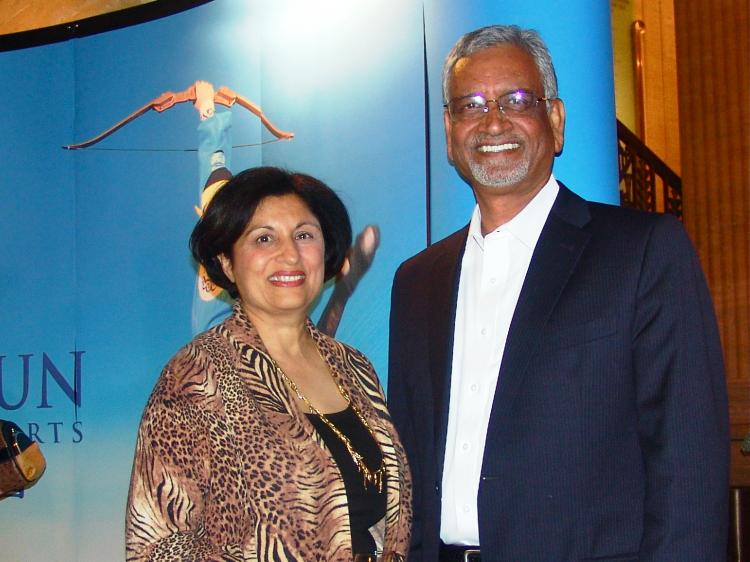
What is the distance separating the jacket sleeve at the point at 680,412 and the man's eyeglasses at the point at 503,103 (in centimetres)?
53

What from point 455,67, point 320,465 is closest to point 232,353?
point 320,465

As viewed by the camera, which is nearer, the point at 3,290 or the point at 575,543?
the point at 575,543

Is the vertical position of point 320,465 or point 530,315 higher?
point 530,315

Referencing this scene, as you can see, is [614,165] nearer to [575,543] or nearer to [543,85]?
[543,85]

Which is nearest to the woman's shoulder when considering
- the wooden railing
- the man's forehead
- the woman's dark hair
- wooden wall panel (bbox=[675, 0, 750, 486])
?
the woman's dark hair

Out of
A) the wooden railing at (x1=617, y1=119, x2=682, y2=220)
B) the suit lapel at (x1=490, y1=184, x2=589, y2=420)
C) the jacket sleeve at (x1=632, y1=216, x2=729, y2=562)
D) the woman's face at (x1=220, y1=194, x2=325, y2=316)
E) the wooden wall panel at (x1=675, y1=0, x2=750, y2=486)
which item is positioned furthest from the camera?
the wooden railing at (x1=617, y1=119, x2=682, y2=220)

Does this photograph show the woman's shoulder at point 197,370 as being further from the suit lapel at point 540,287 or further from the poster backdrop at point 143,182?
the poster backdrop at point 143,182

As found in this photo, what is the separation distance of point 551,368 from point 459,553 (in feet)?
1.58

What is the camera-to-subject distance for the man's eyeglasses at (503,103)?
243cm

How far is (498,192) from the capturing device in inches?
95.8

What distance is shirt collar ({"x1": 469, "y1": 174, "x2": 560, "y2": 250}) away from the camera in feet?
7.88

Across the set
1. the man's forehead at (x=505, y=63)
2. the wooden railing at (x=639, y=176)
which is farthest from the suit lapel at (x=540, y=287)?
the wooden railing at (x=639, y=176)

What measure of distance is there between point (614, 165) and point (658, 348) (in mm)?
1019

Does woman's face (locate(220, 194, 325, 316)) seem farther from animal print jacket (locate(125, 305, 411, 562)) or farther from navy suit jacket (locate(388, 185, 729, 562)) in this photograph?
navy suit jacket (locate(388, 185, 729, 562))
